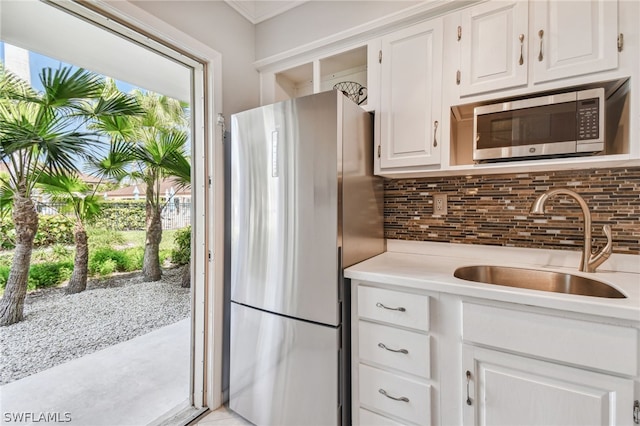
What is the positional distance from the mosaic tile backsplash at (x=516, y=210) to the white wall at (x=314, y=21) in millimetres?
1001

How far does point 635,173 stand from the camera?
1.29m

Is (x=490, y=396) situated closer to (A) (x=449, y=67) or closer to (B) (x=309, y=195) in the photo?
(B) (x=309, y=195)

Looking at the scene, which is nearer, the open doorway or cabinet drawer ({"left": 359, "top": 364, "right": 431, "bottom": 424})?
cabinet drawer ({"left": 359, "top": 364, "right": 431, "bottom": 424})

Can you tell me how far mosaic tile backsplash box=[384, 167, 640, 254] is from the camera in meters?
1.32

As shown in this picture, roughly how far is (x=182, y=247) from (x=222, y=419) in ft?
3.50

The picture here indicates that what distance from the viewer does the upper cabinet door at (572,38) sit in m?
1.10

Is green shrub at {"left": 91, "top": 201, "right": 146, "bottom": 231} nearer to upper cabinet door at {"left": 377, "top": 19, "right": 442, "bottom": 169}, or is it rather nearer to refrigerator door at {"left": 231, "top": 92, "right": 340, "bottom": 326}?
refrigerator door at {"left": 231, "top": 92, "right": 340, "bottom": 326}

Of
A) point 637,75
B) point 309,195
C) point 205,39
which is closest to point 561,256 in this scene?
point 637,75

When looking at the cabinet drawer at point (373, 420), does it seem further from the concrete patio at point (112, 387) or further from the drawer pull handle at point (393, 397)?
the concrete patio at point (112, 387)

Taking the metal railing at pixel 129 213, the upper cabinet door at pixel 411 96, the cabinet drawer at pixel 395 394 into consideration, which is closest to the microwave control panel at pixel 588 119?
the upper cabinet door at pixel 411 96

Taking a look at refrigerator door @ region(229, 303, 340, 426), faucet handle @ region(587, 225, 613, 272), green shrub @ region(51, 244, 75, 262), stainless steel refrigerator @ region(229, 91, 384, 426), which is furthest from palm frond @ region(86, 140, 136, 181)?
faucet handle @ region(587, 225, 613, 272)

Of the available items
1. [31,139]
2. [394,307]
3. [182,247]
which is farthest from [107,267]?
[394,307]

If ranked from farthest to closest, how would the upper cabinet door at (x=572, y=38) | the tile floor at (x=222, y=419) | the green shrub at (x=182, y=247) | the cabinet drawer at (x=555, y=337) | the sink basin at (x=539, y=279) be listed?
the green shrub at (x=182, y=247) < the tile floor at (x=222, y=419) < the sink basin at (x=539, y=279) < the upper cabinet door at (x=572, y=38) < the cabinet drawer at (x=555, y=337)

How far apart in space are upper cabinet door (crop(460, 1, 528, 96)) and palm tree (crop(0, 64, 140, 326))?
190 cm
